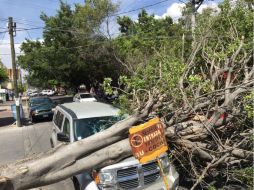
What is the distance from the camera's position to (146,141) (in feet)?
18.1

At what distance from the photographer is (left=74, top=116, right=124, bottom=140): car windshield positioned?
7.92m

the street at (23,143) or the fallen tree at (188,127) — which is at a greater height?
the fallen tree at (188,127)

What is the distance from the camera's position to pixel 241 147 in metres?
6.93

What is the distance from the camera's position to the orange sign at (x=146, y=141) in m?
5.45

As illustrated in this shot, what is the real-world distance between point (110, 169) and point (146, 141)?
127 centimetres

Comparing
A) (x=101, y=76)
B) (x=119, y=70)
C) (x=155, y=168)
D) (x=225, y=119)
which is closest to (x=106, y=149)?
(x=155, y=168)

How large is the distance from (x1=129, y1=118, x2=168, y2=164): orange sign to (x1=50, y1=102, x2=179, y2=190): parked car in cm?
116

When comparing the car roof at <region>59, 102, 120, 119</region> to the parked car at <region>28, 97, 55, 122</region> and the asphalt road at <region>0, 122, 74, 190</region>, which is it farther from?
the parked car at <region>28, 97, 55, 122</region>

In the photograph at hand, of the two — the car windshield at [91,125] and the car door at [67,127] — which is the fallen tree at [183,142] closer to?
the car windshield at [91,125]

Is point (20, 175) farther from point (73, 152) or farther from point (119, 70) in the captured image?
point (119, 70)

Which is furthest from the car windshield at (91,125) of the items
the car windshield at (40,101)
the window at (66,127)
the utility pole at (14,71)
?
the car windshield at (40,101)

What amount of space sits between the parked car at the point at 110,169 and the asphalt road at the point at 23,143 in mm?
1759

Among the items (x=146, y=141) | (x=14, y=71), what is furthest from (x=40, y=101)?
(x=146, y=141)

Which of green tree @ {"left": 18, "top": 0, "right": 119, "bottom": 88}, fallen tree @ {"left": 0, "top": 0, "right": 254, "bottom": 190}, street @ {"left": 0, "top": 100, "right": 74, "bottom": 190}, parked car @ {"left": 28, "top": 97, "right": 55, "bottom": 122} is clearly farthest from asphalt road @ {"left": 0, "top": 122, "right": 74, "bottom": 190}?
green tree @ {"left": 18, "top": 0, "right": 119, "bottom": 88}
